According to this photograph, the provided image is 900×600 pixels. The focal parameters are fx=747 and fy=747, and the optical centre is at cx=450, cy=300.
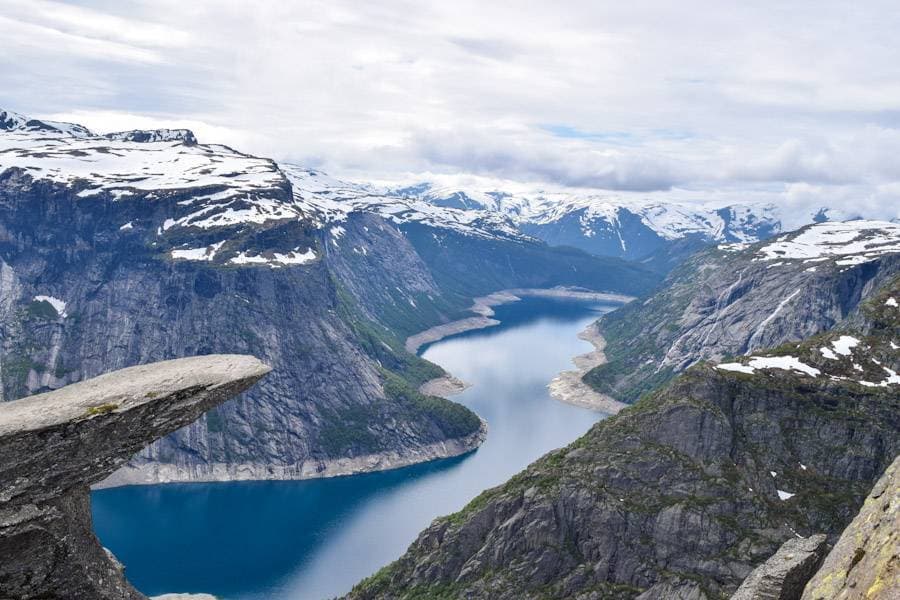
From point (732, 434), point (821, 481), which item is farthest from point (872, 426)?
point (732, 434)

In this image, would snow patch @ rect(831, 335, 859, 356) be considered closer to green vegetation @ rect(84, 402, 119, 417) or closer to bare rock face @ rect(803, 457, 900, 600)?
bare rock face @ rect(803, 457, 900, 600)

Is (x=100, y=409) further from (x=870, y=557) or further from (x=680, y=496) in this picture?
(x=680, y=496)

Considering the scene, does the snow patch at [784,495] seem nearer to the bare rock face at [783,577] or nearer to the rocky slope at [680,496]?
the rocky slope at [680,496]

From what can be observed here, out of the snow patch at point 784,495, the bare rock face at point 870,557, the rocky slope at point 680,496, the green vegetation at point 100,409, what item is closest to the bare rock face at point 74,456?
the green vegetation at point 100,409

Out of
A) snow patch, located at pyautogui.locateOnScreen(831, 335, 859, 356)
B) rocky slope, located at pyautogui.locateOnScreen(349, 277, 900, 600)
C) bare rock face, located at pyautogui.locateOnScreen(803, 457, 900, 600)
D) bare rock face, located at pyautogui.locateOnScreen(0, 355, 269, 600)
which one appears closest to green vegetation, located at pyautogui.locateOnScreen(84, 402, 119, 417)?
bare rock face, located at pyautogui.locateOnScreen(0, 355, 269, 600)

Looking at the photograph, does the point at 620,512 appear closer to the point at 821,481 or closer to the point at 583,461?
the point at 583,461

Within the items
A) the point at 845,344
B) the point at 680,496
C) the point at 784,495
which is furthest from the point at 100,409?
the point at 845,344
